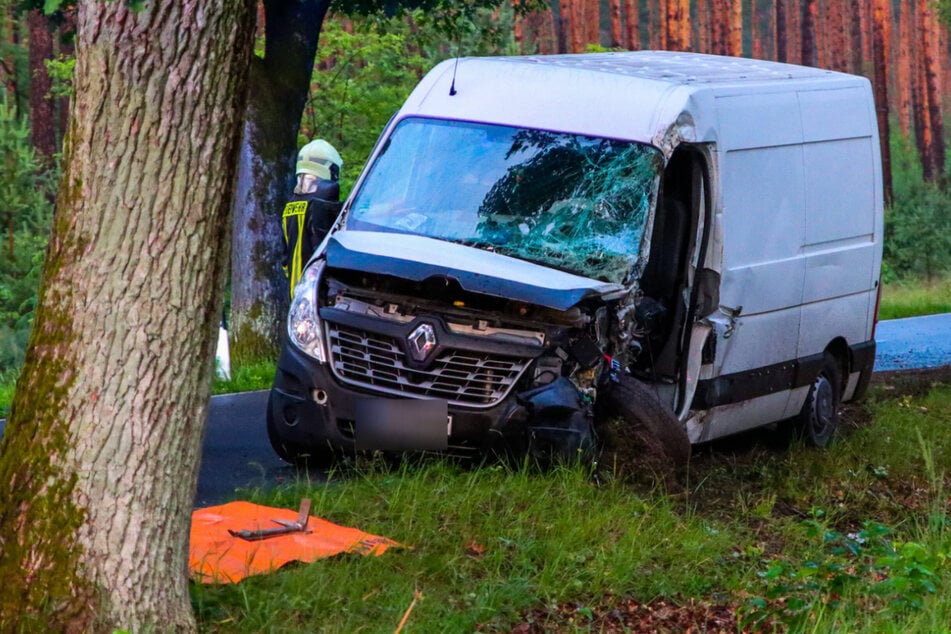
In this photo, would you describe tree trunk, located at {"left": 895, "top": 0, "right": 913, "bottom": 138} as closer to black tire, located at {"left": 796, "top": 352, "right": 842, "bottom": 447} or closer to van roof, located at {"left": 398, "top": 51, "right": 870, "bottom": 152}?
black tire, located at {"left": 796, "top": 352, "right": 842, "bottom": 447}

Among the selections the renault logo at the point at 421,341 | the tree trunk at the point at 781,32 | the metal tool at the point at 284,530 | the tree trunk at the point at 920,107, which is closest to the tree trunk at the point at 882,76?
the tree trunk at the point at 920,107

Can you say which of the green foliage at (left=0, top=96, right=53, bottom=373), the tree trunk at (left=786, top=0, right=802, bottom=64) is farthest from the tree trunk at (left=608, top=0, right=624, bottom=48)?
the green foliage at (left=0, top=96, right=53, bottom=373)

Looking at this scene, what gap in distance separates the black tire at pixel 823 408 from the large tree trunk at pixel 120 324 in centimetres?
606

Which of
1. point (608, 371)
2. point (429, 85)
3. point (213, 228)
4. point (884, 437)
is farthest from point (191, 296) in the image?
point (884, 437)

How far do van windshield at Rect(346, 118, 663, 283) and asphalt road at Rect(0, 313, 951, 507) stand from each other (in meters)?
1.51

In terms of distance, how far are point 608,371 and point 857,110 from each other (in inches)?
143

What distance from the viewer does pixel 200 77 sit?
15.4 ft

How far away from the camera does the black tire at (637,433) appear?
304 inches

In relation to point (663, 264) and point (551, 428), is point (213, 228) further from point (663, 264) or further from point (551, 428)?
point (663, 264)

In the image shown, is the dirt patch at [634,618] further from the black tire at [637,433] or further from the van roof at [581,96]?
the van roof at [581,96]

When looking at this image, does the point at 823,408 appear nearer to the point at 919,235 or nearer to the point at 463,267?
the point at 463,267

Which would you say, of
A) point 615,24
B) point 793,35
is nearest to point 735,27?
point 615,24

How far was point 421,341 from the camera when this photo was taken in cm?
735

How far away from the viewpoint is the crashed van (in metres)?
7.38
